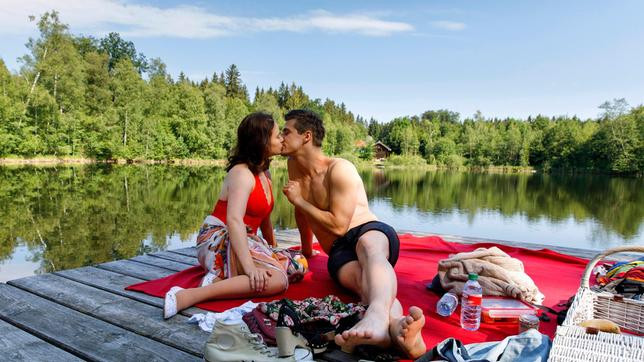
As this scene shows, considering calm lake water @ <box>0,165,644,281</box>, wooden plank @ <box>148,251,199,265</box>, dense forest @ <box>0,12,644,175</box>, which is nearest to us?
wooden plank @ <box>148,251,199,265</box>

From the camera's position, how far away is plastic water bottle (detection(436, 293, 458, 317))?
8.87 feet

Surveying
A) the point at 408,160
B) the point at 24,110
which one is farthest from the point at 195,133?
the point at 408,160

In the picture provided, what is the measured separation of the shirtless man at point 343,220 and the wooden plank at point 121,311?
83 cm

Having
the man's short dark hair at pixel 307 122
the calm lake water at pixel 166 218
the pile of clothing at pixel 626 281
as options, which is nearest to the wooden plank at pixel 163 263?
the man's short dark hair at pixel 307 122

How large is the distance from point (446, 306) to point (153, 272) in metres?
2.39

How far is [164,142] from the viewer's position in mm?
37969

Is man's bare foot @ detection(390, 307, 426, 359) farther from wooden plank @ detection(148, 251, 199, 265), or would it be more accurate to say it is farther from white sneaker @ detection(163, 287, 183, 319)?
wooden plank @ detection(148, 251, 199, 265)

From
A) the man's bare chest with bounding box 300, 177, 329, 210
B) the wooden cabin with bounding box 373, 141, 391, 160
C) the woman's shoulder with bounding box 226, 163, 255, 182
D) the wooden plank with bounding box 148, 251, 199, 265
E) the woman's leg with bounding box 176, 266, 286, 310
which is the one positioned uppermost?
the wooden cabin with bounding box 373, 141, 391, 160

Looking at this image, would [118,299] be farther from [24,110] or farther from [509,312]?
[24,110]

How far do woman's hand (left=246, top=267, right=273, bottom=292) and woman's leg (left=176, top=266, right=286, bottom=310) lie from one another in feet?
0.09

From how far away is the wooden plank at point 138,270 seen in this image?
3588 millimetres

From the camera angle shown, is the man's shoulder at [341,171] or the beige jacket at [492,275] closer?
the beige jacket at [492,275]

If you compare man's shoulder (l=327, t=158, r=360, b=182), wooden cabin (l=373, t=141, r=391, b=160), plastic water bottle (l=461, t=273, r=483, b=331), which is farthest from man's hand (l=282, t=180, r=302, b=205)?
wooden cabin (l=373, t=141, r=391, b=160)

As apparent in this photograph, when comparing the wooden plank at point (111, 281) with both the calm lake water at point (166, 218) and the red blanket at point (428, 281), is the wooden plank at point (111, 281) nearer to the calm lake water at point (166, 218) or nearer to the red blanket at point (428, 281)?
the red blanket at point (428, 281)
